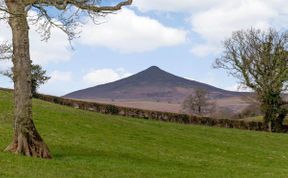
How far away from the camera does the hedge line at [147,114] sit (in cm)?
7044

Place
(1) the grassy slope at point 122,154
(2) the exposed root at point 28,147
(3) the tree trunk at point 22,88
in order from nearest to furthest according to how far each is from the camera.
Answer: (1) the grassy slope at point 122,154, (2) the exposed root at point 28,147, (3) the tree trunk at point 22,88

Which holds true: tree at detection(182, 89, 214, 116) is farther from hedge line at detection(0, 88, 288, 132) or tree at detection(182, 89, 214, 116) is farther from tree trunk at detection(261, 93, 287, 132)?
hedge line at detection(0, 88, 288, 132)

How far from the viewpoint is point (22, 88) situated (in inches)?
1017

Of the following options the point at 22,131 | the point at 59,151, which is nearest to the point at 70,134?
the point at 59,151

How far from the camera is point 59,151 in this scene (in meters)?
29.0

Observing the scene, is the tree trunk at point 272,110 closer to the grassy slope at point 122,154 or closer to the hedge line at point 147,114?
the hedge line at point 147,114

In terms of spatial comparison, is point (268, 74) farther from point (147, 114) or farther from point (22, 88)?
point (22, 88)

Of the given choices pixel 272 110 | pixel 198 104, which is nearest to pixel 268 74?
pixel 272 110

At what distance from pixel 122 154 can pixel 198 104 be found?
336ft

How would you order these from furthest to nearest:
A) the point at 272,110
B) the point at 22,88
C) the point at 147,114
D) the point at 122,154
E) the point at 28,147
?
1. the point at 272,110
2. the point at 147,114
3. the point at 122,154
4. the point at 22,88
5. the point at 28,147

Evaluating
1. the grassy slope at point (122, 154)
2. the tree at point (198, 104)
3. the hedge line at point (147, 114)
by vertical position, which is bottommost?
the grassy slope at point (122, 154)

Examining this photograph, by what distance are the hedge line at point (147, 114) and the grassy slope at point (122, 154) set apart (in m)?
17.1

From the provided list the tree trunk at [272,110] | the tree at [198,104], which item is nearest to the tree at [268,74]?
the tree trunk at [272,110]

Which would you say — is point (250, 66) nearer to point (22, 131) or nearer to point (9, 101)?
point (9, 101)
